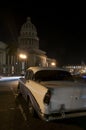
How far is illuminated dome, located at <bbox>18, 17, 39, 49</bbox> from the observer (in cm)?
10006

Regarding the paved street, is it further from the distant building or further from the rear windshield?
the distant building

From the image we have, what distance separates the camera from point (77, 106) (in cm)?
780

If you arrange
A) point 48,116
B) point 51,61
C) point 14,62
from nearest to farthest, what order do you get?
point 48,116
point 14,62
point 51,61

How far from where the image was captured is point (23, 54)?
3039 inches

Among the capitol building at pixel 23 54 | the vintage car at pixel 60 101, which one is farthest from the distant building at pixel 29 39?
the vintage car at pixel 60 101

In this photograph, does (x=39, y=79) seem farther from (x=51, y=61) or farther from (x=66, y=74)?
(x=51, y=61)

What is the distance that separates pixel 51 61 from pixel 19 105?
10448 centimetres

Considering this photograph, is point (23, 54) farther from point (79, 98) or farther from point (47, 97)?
point (47, 97)

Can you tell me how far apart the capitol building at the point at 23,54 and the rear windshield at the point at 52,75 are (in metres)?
57.0

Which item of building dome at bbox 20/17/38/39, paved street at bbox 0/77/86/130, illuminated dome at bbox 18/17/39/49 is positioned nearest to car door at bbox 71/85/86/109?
paved street at bbox 0/77/86/130

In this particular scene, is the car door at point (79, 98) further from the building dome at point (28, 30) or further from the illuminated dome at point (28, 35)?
the building dome at point (28, 30)

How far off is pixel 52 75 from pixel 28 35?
9046cm

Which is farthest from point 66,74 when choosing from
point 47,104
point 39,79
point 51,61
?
point 51,61

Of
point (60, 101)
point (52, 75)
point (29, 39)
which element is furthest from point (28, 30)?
point (60, 101)
